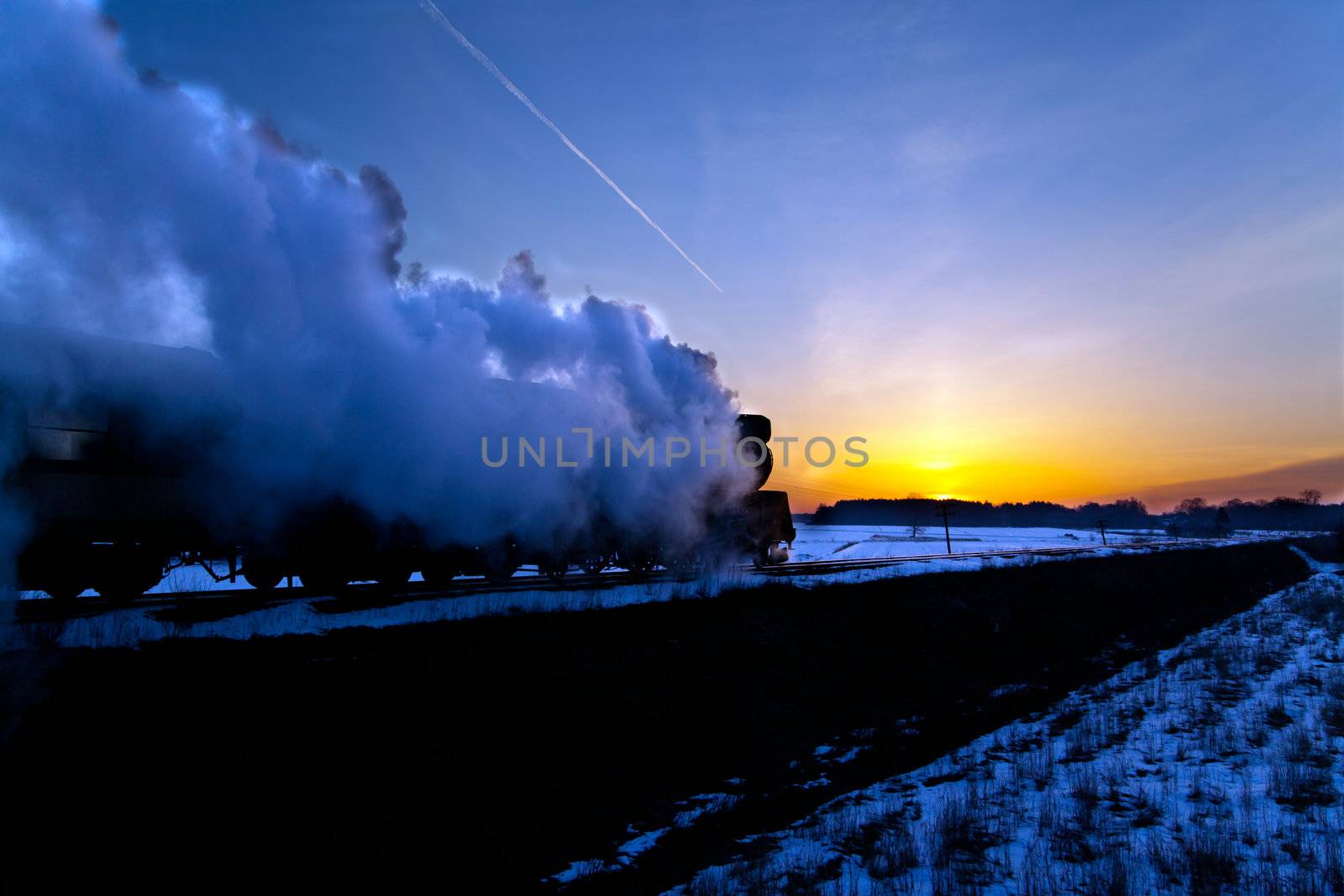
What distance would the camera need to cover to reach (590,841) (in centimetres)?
708

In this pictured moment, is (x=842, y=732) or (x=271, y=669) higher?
(x=271, y=669)

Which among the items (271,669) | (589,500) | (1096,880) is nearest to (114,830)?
(271,669)

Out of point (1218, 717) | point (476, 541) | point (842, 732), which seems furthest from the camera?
point (476, 541)

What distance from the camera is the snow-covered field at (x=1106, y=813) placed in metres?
6.49

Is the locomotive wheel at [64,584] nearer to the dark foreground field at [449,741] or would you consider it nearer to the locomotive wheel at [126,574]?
the locomotive wheel at [126,574]

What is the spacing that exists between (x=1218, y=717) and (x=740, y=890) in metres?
10.1

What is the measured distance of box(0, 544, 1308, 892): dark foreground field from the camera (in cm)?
578

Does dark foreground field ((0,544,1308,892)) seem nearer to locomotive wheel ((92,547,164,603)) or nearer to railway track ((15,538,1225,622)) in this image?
railway track ((15,538,1225,622))

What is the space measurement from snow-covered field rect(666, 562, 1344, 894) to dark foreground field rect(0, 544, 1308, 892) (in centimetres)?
→ 67

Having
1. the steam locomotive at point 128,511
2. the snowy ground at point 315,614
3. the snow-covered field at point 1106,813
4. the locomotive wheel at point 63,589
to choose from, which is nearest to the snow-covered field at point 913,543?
the snow-covered field at point 1106,813

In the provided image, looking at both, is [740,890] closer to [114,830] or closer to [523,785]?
[523,785]

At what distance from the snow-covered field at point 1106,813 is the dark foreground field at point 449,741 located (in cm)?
67

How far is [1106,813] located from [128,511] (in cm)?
1311

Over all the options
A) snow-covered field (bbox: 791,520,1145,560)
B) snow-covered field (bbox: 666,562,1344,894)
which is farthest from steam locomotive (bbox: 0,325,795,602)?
snow-covered field (bbox: 791,520,1145,560)
